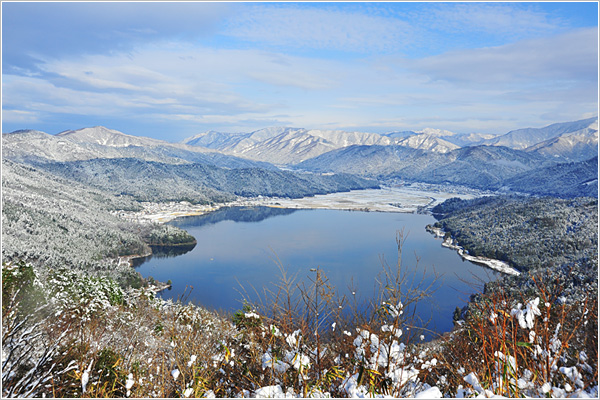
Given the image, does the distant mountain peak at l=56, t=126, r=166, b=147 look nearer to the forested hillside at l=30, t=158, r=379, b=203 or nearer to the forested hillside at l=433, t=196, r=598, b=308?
the forested hillside at l=30, t=158, r=379, b=203

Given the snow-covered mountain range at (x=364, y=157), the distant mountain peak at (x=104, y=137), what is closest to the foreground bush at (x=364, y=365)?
the snow-covered mountain range at (x=364, y=157)

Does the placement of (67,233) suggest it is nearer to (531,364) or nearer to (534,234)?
(531,364)

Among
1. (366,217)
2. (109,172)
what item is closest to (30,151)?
(109,172)

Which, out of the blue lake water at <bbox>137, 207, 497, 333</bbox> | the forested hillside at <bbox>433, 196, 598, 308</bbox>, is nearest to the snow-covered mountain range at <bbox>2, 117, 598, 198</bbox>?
the forested hillside at <bbox>433, 196, 598, 308</bbox>

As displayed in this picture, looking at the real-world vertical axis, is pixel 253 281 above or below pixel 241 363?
below

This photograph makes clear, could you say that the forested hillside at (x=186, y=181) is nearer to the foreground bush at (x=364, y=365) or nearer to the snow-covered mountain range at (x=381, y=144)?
the foreground bush at (x=364, y=365)

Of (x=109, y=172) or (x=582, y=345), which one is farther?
(x=109, y=172)

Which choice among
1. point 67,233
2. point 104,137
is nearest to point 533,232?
point 67,233

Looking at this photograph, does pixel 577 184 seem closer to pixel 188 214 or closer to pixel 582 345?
pixel 188 214
